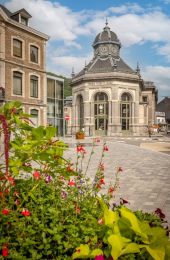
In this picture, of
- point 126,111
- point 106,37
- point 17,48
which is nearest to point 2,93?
point 17,48

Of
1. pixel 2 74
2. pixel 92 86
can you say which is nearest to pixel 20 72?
pixel 2 74

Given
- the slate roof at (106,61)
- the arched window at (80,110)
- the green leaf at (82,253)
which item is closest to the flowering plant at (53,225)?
the green leaf at (82,253)

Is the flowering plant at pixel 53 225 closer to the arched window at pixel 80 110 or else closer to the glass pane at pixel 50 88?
the glass pane at pixel 50 88

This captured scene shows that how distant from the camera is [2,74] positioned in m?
22.6

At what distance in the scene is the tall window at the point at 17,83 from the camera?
23969 mm

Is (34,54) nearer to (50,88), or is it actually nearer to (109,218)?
(50,88)

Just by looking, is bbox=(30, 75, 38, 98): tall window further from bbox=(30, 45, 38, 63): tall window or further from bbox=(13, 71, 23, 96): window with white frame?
bbox=(30, 45, 38, 63): tall window

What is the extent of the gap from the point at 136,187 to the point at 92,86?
147 ft

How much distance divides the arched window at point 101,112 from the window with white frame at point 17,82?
91.0 ft

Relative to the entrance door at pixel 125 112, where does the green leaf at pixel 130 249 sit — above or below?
below

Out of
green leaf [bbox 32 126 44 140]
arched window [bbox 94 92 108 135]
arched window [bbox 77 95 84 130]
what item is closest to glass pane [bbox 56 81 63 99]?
arched window [bbox 94 92 108 135]

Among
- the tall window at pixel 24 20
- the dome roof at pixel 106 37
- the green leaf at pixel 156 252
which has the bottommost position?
the green leaf at pixel 156 252

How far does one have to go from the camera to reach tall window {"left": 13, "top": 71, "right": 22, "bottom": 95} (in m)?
24.0

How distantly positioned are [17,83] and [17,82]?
9cm
